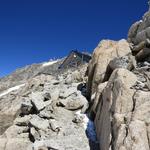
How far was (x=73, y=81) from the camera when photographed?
3991 cm

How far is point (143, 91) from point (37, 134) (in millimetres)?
10479

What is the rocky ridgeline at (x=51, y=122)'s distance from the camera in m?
24.5

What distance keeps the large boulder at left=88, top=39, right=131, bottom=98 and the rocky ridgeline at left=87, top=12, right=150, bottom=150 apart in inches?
3.9

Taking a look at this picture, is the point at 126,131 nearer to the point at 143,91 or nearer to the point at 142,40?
the point at 143,91

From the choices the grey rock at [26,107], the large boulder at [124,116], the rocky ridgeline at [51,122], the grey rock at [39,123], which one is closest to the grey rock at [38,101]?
the rocky ridgeline at [51,122]

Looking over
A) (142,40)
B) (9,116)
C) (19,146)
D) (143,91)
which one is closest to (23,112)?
(9,116)

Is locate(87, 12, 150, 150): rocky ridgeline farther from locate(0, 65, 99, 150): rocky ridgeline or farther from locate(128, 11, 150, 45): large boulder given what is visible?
locate(0, 65, 99, 150): rocky ridgeline

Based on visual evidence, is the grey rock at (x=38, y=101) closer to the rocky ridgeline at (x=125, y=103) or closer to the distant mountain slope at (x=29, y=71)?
the rocky ridgeline at (x=125, y=103)

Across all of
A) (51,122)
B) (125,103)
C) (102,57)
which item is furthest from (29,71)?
(125,103)

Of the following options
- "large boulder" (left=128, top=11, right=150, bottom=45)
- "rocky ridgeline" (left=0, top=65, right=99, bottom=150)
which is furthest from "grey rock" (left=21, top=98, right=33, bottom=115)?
"large boulder" (left=128, top=11, right=150, bottom=45)

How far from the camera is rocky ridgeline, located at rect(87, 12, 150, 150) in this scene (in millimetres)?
18922

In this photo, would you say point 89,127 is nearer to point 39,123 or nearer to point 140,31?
point 39,123

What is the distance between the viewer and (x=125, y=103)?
20.8m

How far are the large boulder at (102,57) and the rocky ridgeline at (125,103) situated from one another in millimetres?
99
